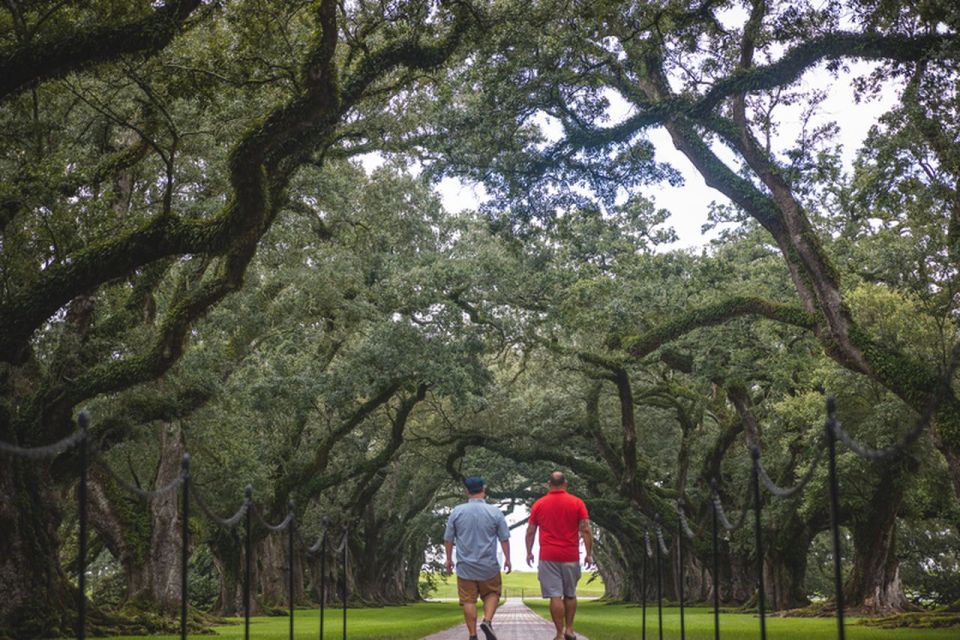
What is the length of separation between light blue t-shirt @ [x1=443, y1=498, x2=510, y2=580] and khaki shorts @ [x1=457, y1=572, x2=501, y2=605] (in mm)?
66

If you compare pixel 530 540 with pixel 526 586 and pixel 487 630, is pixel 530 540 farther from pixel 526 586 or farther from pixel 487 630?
pixel 526 586

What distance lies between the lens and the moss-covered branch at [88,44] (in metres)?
11.5

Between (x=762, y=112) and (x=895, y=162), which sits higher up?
(x=762, y=112)

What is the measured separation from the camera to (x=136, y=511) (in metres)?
23.3

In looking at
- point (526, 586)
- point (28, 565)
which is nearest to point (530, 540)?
point (28, 565)

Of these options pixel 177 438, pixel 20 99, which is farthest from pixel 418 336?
pixel 20 99

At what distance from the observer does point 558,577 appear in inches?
426

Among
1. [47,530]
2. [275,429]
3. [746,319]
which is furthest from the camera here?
[275,429]

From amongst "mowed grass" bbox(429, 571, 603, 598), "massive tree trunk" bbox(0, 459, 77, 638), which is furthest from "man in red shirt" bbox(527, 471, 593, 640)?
"mowed grass" bbox(429, 571, 603, 598)

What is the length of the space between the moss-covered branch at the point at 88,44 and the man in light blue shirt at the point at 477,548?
6412 mm

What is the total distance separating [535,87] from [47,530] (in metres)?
10.6

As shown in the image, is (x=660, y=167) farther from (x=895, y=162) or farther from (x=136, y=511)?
(x=136, y=511)

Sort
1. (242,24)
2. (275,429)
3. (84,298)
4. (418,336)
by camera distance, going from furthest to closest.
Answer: (275,429)
(418,336)
(84,298)
(242,24)

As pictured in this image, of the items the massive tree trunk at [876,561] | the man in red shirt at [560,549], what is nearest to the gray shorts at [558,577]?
the man in red shirt at [560,549]
